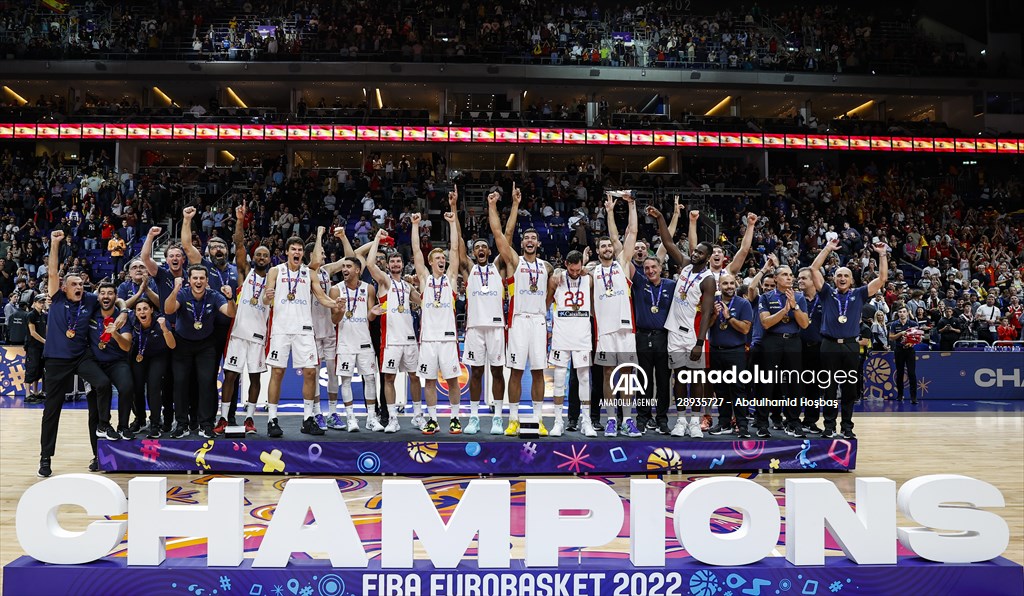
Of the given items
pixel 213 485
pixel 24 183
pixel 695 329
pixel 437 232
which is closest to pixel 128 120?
pixel 24 183

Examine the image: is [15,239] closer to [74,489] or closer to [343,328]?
[343,328]

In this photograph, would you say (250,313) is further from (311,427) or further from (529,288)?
(529,288)

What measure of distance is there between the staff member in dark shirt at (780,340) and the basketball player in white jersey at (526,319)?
251 cm

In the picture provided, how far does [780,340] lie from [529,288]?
9.66 ft

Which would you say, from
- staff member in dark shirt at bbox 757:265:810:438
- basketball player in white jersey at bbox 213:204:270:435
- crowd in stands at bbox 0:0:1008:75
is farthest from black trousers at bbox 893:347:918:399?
crowd in stands at bbox 0:0:1008:75

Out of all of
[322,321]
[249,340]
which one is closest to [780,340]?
[322,321]

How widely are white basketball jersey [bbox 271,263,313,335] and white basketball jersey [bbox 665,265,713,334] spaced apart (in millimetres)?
3947

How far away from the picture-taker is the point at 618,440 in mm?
8203

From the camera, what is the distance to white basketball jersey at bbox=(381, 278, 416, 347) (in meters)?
8.52

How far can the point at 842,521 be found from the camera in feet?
14.4

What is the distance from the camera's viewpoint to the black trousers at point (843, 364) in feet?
28.5

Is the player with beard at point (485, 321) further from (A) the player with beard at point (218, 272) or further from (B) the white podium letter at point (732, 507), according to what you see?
(B) the white podium letter at point (732, 507)

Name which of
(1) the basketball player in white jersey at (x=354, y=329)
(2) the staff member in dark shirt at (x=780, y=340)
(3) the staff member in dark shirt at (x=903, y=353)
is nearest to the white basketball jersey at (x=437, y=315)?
(1) the basketball player in white jersey at (x=354, y=329)

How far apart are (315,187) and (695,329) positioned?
1931 centimetres
